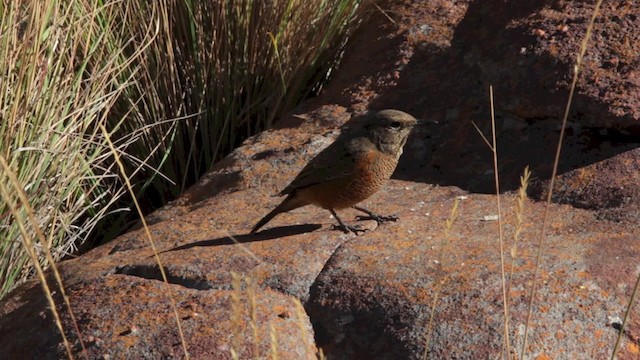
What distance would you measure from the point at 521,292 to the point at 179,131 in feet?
7.88

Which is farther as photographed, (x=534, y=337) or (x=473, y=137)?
(x=473, y=137)

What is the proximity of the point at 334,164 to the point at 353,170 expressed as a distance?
3.6 inches

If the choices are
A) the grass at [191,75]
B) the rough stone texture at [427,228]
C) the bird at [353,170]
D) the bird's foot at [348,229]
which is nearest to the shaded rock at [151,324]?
the rough stone texture at [427,228]

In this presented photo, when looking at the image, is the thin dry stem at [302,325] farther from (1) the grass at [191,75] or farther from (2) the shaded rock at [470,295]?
(1) the grass at [191,75]

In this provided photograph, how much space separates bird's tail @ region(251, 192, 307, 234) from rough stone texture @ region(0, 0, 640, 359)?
5 centimetres

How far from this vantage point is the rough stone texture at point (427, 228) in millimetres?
3057

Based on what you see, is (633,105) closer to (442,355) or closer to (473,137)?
(473,137)

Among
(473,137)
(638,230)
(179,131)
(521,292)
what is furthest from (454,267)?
(179,131)

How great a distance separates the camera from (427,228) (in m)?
3.76

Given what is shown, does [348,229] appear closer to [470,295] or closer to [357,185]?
[357,185]

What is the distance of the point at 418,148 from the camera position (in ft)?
14.8

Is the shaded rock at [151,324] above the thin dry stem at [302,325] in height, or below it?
below

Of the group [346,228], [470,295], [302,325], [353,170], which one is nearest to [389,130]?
[353,170]

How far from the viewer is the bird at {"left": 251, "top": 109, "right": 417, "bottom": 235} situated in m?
3.91
